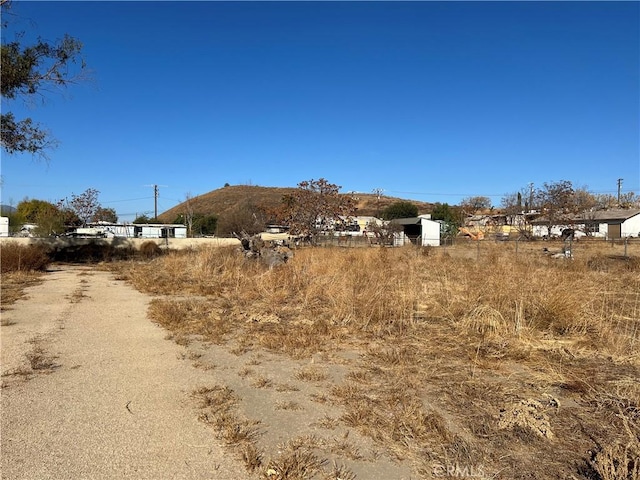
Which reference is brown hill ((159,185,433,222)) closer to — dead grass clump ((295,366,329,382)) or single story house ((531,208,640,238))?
single story house ((531,208,640,238))

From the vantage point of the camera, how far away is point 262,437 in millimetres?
3113

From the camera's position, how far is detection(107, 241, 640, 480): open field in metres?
2.80

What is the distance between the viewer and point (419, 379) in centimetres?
427

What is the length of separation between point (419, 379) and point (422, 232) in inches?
1676

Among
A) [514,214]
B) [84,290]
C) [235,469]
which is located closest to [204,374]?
[235,469]

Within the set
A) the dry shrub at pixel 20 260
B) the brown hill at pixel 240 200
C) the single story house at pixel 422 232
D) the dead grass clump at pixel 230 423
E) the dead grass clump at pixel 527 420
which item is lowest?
the dead grass clump at pixel 230 423

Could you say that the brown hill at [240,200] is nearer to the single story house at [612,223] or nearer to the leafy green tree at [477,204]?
the leafy green tree at [477,204]

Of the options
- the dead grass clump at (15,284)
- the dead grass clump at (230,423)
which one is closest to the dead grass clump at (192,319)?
the dead grass clump at (230,423)

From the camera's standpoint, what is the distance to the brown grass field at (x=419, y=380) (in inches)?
110

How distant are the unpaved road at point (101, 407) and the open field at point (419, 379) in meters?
0.23

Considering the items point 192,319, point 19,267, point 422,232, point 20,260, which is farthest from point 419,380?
point 422,232

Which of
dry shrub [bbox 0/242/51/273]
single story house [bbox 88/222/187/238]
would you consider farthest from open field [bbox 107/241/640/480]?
single story house [bbox 88/222/187/238]

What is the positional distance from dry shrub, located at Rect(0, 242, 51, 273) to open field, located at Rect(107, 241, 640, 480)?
965 centimetres

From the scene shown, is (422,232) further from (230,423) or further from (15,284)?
(230,423)
